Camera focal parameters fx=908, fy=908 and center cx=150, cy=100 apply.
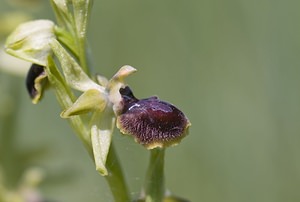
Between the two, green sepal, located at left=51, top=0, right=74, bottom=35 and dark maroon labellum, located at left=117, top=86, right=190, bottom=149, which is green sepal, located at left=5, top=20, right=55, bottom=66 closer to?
green sepal, located at left=51, top=0, right=74, bottom=35

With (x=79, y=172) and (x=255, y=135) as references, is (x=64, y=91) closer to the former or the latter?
(x=79, y=172)

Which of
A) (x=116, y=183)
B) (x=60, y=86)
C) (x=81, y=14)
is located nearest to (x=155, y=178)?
(x=116, y=183)

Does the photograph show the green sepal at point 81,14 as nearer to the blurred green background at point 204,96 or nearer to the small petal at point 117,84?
the small petal at point 117,84

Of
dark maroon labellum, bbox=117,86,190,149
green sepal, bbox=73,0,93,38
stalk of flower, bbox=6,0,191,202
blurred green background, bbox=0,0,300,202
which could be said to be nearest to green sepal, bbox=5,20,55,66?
stalk of flower, bbox=6,0,191,202

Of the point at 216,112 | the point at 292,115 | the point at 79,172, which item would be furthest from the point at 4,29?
the point at 292,115

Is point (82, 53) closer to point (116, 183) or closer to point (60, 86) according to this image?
point (60, 86)

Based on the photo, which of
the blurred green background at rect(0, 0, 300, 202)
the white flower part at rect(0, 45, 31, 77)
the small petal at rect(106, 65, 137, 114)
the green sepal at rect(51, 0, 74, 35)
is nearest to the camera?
the small petal at rect(106, 65, 137, 114)

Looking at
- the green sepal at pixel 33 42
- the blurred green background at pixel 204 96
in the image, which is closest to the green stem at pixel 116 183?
the green sepal at pixel 33 42
